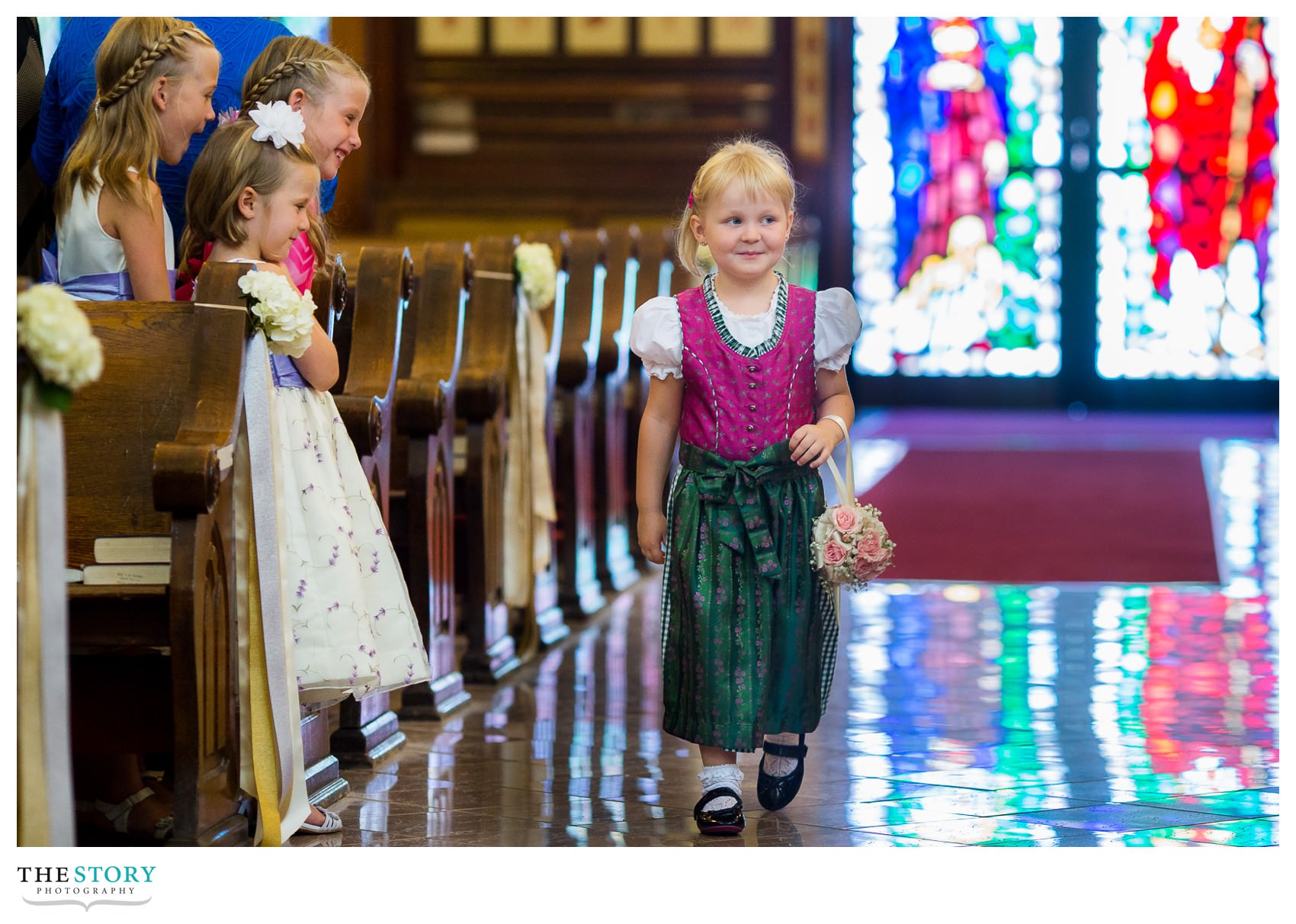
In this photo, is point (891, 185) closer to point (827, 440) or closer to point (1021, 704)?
point (1021, 704)

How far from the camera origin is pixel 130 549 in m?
2.68

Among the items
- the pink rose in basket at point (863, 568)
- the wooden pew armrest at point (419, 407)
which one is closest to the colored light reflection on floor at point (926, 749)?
the pink rose in basket at point (863, 568)

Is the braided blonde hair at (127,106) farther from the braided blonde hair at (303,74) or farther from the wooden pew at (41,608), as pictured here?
the wooden pew at (41,608)

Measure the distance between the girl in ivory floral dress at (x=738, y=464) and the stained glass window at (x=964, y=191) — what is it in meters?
8.55

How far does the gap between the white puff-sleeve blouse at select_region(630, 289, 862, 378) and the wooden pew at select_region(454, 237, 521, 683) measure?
4.58ft

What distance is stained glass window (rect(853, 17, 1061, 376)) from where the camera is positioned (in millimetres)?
11281

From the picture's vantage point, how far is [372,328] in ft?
11.8

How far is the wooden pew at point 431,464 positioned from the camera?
A: 3.80m

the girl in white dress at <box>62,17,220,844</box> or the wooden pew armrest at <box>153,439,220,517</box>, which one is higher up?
the girl in white dress at <box>62,17,220,844</box>

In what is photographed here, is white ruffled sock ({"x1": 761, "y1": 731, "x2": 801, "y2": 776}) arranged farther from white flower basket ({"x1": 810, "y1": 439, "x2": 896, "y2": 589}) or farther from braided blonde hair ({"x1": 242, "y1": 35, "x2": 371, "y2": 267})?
braided blonde hair ({"x1": 242, "y1": 35, "x2": 371, "y2": 267})

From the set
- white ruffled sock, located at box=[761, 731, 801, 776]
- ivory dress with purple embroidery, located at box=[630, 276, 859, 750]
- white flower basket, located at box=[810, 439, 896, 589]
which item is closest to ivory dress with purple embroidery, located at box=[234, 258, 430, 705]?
ivory dress with purple embroidery, located at box=[630, 276, 859, 750]

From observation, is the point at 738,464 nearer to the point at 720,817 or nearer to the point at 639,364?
the point at 720,817
